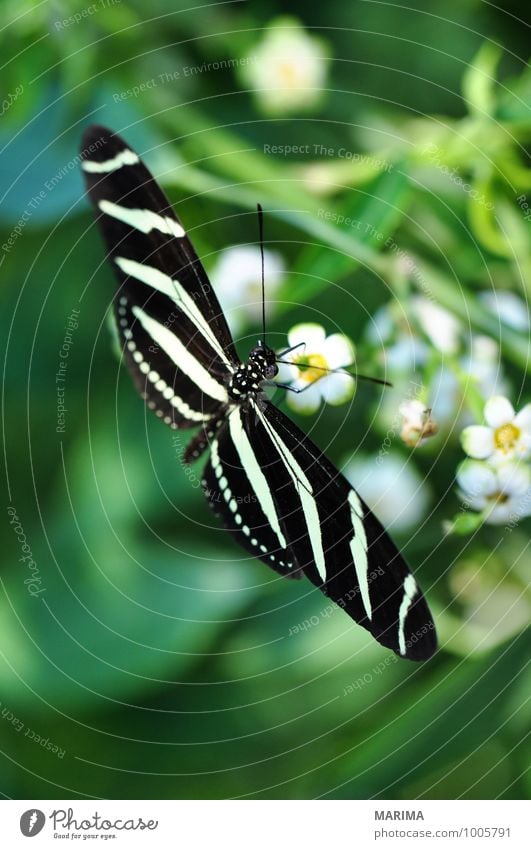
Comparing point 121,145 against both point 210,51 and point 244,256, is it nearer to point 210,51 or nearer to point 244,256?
point 244,256

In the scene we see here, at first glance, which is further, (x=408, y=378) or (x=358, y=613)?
(x=408, y=378)

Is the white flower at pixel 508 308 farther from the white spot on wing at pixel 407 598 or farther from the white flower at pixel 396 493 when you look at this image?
the white spot on wing at pixel 407 598

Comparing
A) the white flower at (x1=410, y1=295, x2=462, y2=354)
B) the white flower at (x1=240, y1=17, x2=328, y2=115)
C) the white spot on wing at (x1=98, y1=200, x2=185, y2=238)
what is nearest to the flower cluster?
the white flower at (x1=410, y1=295, x2=462, y2=354)

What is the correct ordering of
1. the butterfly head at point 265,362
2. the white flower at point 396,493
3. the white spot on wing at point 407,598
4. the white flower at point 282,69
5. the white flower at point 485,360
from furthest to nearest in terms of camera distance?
1. the white flower at point 282,69
2. the white flower at point 396,493
3. the white flower at point 485,360
4. the butterfly head at point 265,362
5. the white spot on wing at point 407,598

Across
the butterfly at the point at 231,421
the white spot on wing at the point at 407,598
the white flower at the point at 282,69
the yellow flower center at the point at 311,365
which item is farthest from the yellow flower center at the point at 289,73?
the white spot on wing at the point at 407,598

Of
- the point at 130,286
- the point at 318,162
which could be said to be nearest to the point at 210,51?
the point at 318,162

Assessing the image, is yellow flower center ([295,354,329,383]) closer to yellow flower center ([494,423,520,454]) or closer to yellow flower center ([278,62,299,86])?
yellow flower center ([494,423,520,454])
